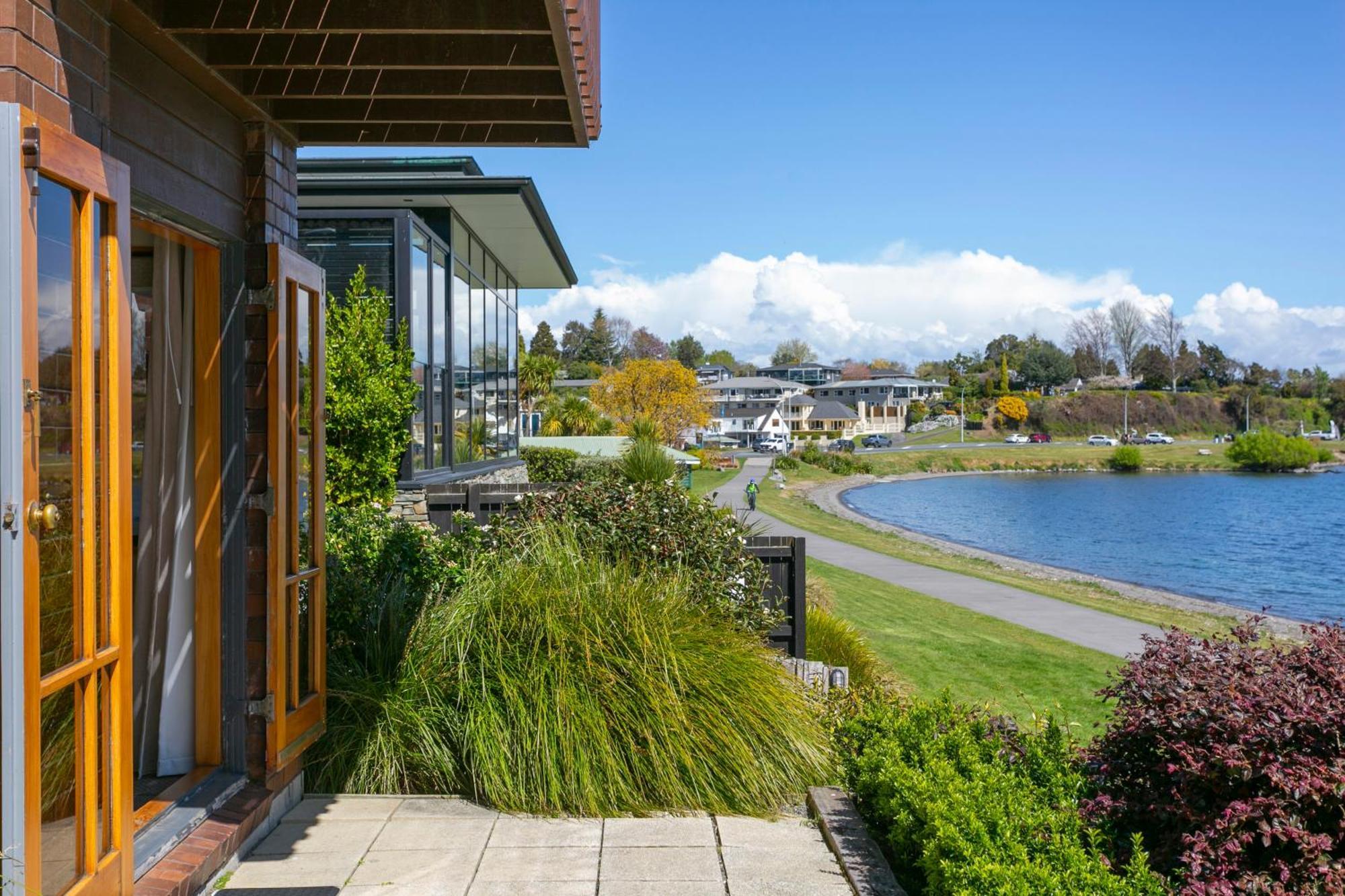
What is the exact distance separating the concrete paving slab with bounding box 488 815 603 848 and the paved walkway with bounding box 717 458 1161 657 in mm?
5673

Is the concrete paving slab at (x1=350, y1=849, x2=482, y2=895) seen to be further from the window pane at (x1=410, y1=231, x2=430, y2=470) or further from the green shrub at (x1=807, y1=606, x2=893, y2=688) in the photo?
the window pane at (x1=410, y1=231, x2=430, y2=470)

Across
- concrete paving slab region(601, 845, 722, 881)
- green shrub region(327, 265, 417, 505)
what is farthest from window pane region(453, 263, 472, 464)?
concrete paving slab region(601, 845, 722, 881)

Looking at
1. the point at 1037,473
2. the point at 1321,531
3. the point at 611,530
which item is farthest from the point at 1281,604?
the point at 1037,473

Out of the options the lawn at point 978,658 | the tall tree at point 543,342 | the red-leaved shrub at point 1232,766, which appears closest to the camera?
the red-leaved shrub at point 1232,766

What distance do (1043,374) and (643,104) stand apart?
11887cm

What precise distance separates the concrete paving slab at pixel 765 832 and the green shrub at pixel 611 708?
0.40ft

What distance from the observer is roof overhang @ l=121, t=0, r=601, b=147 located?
367 cm

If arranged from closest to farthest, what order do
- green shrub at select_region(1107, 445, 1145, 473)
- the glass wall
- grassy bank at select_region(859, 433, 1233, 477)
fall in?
1. the glass wall
2. grassy bank at select_region(859, 433, 1233, 477)
3. green shrub at select_region(1107, 445, 1145, 473)

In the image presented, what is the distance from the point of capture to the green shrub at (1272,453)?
255 ft

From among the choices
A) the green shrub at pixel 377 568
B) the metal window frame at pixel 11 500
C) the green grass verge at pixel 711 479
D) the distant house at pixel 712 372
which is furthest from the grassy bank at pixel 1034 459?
the metal window frame at pixel 11 500

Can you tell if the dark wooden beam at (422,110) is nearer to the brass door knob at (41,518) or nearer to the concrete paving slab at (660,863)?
the brass door knob at (41,518)

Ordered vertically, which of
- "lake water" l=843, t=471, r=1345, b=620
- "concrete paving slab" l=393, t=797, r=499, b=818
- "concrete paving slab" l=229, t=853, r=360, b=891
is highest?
"concrete paving slab" l=229, t=853, r=360, b=891

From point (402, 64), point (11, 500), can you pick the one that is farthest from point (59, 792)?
point (402, 64)

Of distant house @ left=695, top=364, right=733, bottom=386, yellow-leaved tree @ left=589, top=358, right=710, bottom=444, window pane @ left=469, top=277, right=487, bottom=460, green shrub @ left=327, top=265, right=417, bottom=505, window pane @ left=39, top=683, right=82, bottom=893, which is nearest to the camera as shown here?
window pane @ left=39, top=683, right=82, bottom=893
